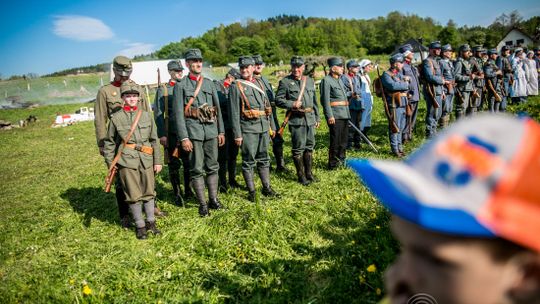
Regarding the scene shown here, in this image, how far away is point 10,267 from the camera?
4281 millimetres

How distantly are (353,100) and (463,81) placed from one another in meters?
3.35

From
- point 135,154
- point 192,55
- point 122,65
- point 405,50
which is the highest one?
point 405,50

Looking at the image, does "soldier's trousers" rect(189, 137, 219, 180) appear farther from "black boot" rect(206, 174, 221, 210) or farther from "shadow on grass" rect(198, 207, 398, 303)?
"shadow on grass" rect(198, 207, 398, 303)

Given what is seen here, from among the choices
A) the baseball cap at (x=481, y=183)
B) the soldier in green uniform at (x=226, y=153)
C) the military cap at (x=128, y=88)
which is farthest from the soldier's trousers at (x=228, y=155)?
the baseball cap at (x=481, y=183)

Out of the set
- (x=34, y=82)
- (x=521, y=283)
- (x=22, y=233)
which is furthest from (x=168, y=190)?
(x=34, y=82)

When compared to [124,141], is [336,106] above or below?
above

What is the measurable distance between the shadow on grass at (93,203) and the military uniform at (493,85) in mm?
11613

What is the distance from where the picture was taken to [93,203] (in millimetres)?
6551

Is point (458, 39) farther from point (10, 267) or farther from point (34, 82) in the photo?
point (10, 267)

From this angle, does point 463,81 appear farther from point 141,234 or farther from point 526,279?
point 526,279

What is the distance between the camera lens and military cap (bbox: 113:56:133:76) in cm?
513

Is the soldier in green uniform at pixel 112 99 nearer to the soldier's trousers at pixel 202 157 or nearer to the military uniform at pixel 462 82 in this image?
the soldier's trousers at pixel 202 157

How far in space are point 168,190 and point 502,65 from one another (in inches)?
507

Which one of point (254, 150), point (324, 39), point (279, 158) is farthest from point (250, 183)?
point (324, 39)
